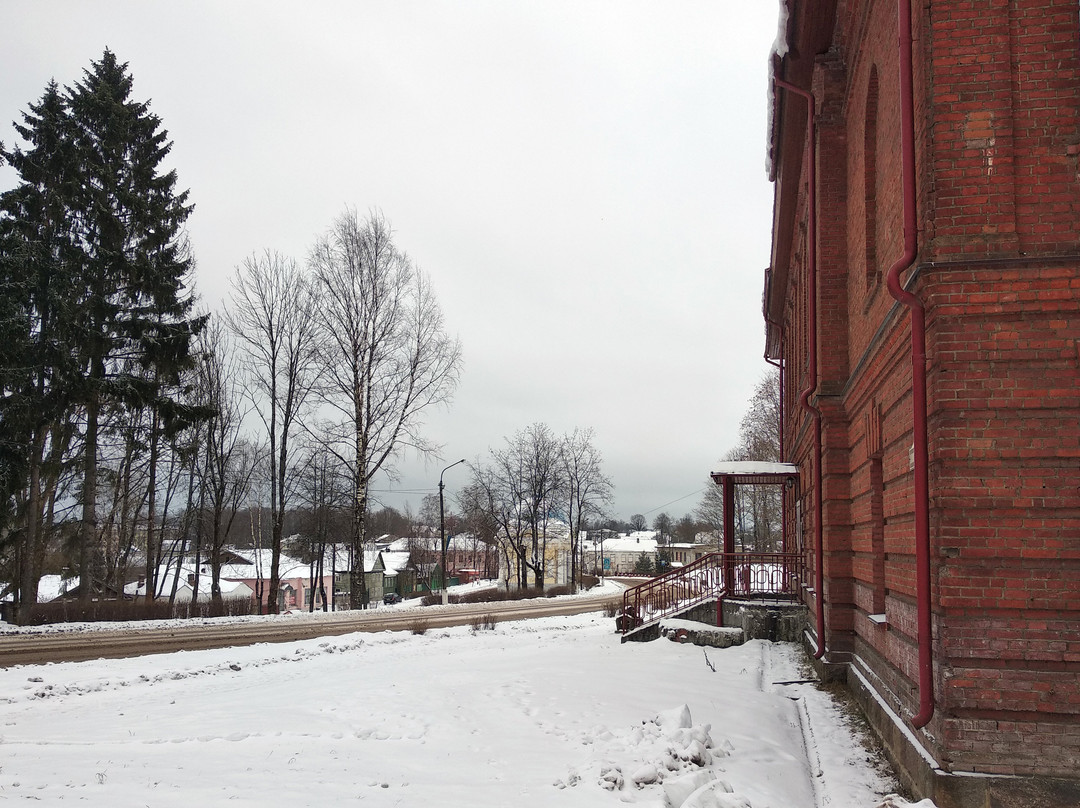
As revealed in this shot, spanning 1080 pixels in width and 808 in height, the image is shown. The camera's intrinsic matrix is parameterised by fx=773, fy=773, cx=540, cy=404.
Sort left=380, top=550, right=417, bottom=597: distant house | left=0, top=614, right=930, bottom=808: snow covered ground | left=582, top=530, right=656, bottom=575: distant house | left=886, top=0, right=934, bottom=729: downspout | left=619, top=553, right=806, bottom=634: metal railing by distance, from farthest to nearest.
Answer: left=582, top=530, right=656, bottom=575: distant house, left=380, top=550, right=417, bottom=597: distant house, left=619, top=553, right=806, bottom=634: metal railing, left=0, top=614, right=930, bottom=808: snow covered ground, left=886, top=0, right=934, bottom=729: downspout

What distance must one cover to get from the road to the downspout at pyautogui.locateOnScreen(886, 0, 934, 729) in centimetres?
1332

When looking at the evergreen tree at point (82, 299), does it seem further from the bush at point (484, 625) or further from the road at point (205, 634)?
the bush at point (484, 625)

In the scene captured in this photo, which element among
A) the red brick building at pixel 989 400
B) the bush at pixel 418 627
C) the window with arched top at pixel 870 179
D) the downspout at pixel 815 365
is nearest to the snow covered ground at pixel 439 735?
the red brick building at pixel 989 400

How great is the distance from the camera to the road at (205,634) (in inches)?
557

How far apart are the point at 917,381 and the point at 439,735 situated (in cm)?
546

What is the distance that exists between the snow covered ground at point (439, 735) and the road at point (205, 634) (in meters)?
2.11

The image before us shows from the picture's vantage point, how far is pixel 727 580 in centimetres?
1582

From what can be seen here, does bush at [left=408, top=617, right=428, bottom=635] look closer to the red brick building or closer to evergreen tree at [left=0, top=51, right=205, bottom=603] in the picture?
evergreen tree at [left=0, top=51, right=205, bottom=603]

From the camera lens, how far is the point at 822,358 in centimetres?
1005

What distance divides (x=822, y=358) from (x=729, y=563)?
23.1 ft

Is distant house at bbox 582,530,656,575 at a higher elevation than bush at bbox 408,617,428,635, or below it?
below

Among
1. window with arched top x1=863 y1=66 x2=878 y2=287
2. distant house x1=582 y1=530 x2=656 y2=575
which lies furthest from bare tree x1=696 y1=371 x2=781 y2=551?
distant house x1=582 y1=530 x2=656 y2=575

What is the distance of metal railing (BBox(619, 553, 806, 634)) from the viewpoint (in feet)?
51.4

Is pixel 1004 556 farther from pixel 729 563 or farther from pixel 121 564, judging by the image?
pixel 121 564
